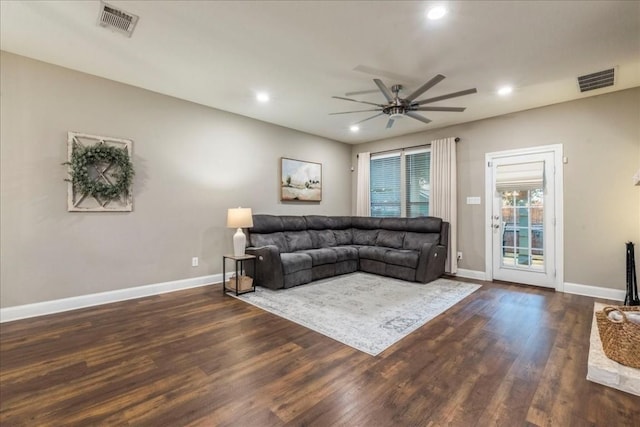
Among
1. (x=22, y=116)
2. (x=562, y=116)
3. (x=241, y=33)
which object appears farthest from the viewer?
(x=562, y=116)

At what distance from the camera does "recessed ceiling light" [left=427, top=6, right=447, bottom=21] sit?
223cm

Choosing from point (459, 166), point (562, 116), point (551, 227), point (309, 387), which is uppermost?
point (562, 116)

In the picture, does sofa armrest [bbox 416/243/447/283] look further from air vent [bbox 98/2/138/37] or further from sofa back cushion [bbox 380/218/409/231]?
air vent [bbox 98/2/138/37]

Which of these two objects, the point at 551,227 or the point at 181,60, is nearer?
the point at 181,60

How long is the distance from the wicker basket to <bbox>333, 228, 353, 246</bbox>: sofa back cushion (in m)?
4.08

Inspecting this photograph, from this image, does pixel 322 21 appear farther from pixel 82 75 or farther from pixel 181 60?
pixel 82 75

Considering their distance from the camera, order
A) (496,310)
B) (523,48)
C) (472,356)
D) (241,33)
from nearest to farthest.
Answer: (472,356), (241,33), (523,48), (496,310)

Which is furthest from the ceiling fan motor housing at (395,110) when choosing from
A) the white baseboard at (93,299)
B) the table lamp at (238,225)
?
the white baseboard at (93,299)

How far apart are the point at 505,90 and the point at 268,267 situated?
4053 millimetres

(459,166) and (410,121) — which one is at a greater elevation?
(410,121)

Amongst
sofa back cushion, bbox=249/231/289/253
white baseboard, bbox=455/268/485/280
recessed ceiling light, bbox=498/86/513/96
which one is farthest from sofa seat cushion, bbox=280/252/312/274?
recessed ceiling light, bbox=498/86/513/96

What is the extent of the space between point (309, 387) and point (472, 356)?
137cm

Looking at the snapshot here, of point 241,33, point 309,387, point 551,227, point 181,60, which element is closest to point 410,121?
point 551,227

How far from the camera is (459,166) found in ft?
17.1
